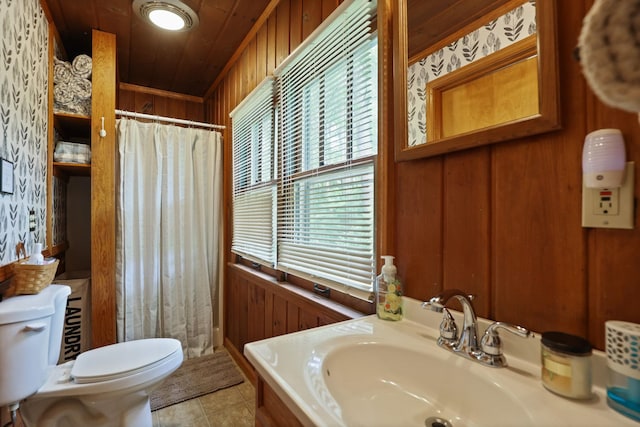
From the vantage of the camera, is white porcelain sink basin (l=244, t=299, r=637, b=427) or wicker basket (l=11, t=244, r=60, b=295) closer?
white porcelain sink basin (l=244, t=299, r=637, b=427)

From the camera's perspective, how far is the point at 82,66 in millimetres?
2057

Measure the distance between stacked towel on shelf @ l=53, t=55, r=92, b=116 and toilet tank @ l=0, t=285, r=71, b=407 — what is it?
141 cm

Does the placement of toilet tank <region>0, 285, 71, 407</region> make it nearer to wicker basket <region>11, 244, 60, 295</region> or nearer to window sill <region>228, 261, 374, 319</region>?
wicker basket <region>11, 244, 60, 295</region>

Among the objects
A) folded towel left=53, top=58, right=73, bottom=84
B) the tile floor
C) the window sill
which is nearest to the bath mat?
the tile floor

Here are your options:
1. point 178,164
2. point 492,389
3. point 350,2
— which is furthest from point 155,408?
point 350,2

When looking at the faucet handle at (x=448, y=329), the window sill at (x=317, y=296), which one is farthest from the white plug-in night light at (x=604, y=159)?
the window sill at (x=317, y=296)

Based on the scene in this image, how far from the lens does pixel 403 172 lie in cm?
102

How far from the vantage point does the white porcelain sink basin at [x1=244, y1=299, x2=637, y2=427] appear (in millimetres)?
543

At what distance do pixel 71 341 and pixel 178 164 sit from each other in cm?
143

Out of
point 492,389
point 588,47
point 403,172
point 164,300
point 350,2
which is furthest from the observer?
point 164,300

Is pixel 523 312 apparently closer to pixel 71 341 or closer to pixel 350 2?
pixel 350 2

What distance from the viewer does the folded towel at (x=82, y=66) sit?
2037mm

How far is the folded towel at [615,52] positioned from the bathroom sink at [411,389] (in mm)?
538

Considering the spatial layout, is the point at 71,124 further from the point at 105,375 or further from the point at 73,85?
the point at 105,375
